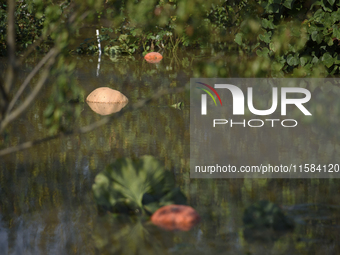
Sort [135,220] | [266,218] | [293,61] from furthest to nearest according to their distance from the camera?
1. [293,61]
2. [135,220]
3. [266,218]

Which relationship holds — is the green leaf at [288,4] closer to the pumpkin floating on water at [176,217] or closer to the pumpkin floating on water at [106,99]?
the pumpkin floating on water at [176,217]

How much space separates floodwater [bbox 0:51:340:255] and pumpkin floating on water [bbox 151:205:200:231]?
0.08 meters

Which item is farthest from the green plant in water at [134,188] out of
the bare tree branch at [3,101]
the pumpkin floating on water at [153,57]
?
the pumpkin floating on water at [153,57]

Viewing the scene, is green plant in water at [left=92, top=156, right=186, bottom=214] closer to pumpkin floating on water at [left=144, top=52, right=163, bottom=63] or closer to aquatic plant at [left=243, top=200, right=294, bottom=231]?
aquatic plant at [left=243, top=200, right=294, bottom=231]

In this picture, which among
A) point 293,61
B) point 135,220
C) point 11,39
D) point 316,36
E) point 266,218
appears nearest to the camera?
point 11,39

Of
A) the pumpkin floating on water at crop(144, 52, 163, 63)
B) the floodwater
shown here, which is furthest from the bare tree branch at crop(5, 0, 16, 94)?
the pumpkin floating on water at crop(144, 52, 163, 63)

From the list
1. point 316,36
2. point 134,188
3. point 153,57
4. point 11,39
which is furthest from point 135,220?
point 153,57

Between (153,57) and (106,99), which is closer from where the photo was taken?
(106,99)

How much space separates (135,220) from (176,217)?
0.31 m

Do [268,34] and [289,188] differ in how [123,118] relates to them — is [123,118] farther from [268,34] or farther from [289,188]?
[289,188]

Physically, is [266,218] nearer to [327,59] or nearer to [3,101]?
[3,101]

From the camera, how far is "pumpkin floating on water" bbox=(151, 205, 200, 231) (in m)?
4.11

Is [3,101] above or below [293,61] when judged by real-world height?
below

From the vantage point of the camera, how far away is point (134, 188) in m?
4.42
